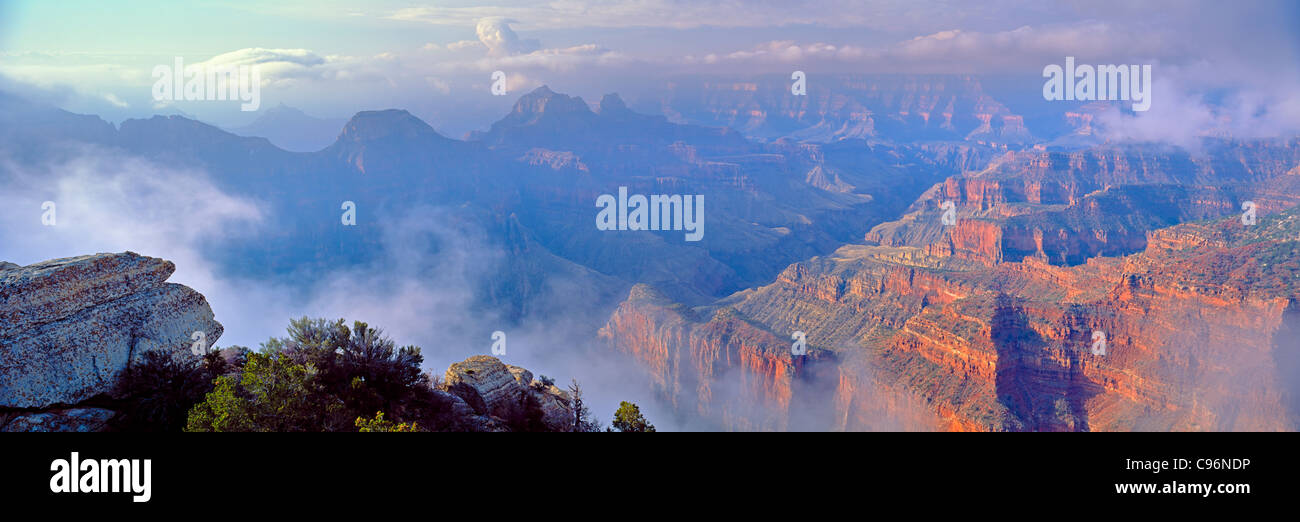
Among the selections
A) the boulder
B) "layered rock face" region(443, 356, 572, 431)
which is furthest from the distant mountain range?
the boulder

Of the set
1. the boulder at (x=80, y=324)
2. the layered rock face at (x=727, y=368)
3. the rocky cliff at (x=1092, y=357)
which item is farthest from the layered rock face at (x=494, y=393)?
the layered rock face at (x=727, y=368)

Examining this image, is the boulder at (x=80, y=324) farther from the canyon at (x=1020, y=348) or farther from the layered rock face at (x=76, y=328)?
the canyon at (x=1020, y=348)

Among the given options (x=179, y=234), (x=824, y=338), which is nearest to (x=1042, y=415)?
(x=824, y=338)

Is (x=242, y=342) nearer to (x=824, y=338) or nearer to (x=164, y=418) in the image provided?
(x=824, y=338)

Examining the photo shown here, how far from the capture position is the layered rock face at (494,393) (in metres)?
20.5

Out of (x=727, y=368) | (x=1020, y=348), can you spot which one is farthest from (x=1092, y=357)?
(x=727, y=368)

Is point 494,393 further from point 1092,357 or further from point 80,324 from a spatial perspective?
point 1092,357

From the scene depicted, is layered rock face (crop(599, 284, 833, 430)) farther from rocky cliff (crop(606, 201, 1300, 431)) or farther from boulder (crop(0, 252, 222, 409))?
boulder (crop(0, 252, 222, 409))

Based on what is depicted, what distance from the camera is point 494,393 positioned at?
69.8 feet

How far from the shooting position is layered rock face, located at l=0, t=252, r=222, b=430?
1456 cm

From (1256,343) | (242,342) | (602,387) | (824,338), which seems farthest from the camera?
(242,342)
